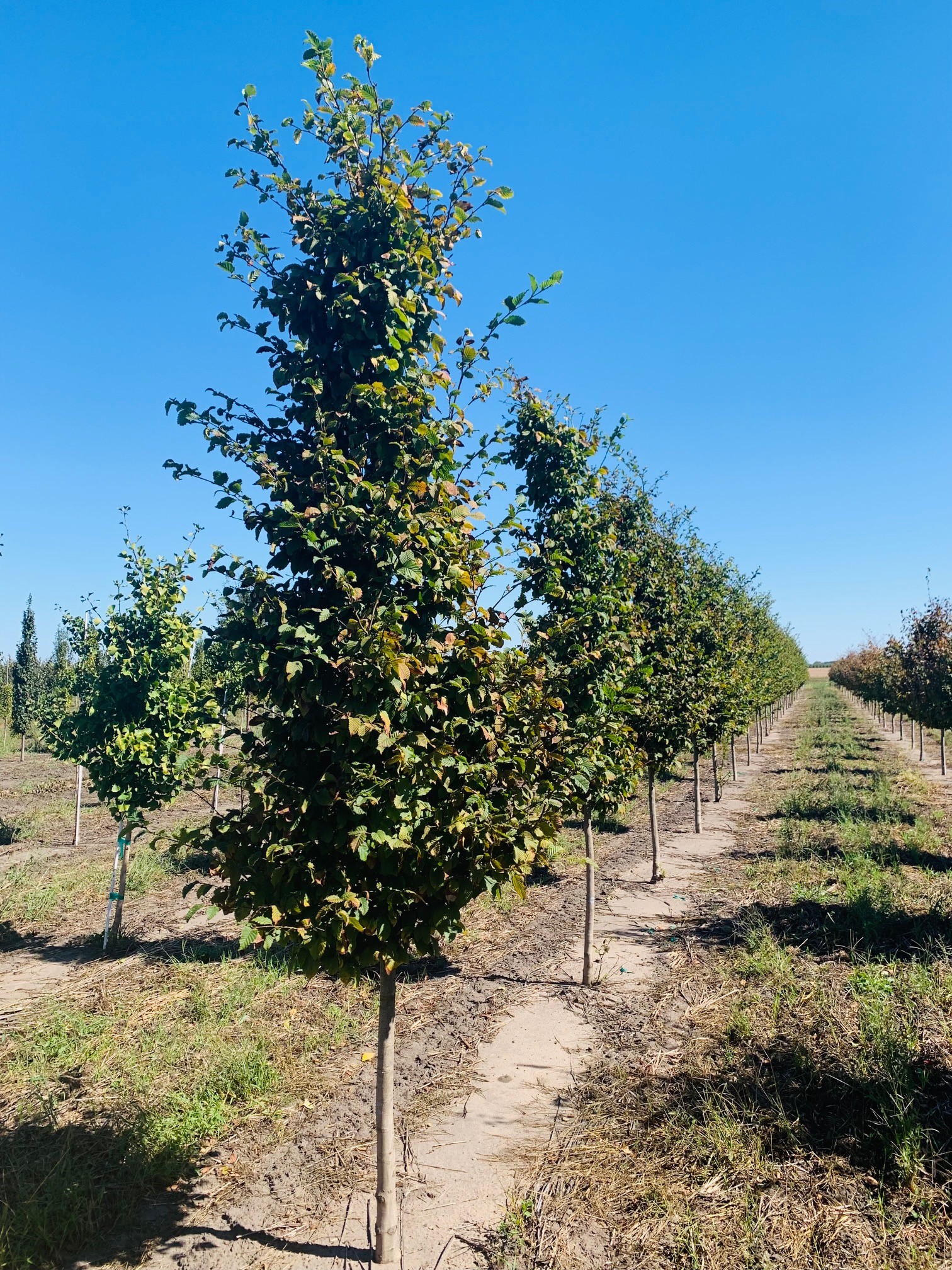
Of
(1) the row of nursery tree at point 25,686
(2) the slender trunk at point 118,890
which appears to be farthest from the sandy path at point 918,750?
(1) the row of nursery tree at point 25,686

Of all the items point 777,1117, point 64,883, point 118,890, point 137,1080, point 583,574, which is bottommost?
point 64,883

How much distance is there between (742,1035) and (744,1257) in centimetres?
280

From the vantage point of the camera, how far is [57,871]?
1398 cm

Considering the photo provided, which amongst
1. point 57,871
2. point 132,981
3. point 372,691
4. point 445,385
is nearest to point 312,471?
point 445,385

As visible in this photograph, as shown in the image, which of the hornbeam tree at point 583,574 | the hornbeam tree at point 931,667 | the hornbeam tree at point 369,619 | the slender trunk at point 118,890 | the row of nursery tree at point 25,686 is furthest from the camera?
the row of nursery tree at point 25,686

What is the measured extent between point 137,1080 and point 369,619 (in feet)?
17.5

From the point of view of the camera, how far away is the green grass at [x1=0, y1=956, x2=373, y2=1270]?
4.78 m

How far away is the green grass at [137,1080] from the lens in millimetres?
4781

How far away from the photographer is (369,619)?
368 cm

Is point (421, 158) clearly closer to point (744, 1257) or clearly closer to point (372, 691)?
point (372, 691)

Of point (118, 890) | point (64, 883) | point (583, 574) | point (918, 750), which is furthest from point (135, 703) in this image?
point (918, 750)

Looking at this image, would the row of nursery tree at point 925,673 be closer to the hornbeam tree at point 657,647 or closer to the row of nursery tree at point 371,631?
the hornbeam tree at point 657,647

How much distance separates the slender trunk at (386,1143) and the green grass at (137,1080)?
1.93m

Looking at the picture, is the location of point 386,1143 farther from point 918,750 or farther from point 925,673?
point 918,750
